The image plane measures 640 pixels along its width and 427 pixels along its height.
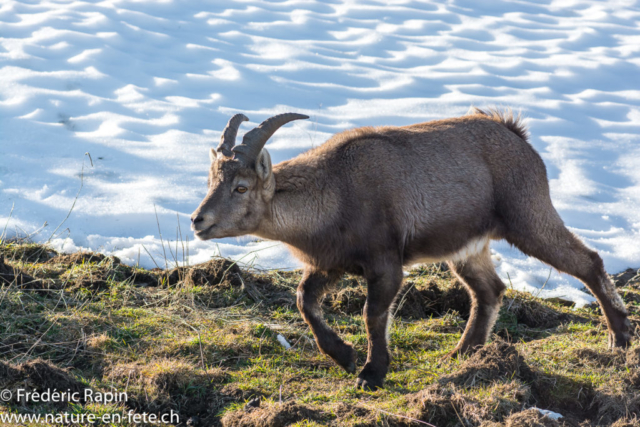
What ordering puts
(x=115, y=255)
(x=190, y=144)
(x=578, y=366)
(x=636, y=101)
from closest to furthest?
(x=578, y=366), (x=115, y=255), (x=190, y=144), (x=636, y=101)

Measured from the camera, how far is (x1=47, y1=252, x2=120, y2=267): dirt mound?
6.57 meters

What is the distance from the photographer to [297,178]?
5.35 metres

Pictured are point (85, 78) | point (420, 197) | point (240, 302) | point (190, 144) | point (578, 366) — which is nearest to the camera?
point (578, 366)

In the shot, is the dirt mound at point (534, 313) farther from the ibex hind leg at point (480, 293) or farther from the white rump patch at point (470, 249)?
the white rump patch at point (470, 249)

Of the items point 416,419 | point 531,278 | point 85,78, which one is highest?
point 85,78

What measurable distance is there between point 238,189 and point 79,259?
7.90ft

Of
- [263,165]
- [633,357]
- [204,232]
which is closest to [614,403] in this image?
[633,357]

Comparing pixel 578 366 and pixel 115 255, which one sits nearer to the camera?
pixel 578 366

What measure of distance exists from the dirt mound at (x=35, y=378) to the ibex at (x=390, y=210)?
4.56ft

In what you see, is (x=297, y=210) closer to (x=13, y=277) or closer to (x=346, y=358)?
(x=346, y=358)

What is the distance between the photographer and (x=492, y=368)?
4.63 meters

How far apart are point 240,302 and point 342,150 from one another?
182cm

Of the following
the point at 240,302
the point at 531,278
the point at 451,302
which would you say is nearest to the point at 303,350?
→ the point at 240,302

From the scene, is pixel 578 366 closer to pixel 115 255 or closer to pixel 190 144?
pixel 115 255
